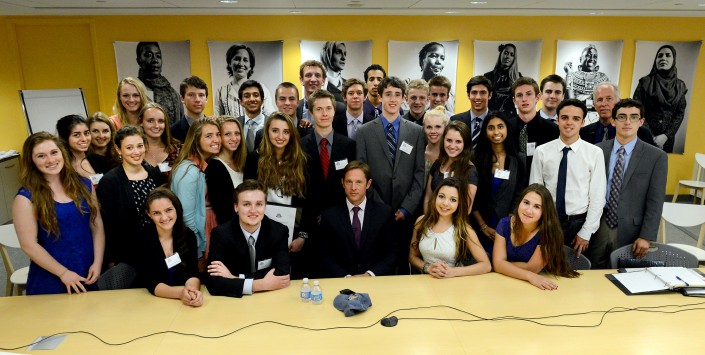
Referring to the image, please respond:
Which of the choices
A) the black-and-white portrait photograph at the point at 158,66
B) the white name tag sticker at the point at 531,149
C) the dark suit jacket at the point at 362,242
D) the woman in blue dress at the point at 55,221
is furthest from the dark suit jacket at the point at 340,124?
the black-and-white portrait photograph at the point at 158,66

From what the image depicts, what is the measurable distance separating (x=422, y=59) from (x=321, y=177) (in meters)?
4.26

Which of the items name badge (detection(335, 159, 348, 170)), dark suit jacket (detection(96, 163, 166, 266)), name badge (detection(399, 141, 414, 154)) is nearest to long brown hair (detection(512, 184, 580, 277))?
name badge (detection(399, 141, 414, 154))

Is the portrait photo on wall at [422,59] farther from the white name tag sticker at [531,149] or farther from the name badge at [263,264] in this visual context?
the name badge at [263,264]

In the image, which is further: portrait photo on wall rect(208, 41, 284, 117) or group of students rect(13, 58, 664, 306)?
portrait photo on wall rect(208, 41, 284, 117)

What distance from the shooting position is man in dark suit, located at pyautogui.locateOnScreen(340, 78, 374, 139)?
4188mm

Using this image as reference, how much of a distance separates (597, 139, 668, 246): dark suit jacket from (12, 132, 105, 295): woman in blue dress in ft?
12.1

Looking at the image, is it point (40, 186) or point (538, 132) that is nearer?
point (40, 186)

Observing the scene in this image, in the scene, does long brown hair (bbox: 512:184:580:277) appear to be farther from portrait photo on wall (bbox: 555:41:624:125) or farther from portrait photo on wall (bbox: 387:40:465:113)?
portrait photo on wall (bbox: 555:41:624:125)

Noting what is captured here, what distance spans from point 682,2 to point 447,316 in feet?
19.4

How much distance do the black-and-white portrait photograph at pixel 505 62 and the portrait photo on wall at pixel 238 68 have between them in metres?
3.18

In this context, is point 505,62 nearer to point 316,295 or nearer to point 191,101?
point 191,101

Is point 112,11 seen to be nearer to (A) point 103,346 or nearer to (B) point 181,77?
(B) point 181,77

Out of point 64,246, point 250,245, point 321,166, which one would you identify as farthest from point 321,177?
point 64,246

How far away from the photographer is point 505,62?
24.0 feet
